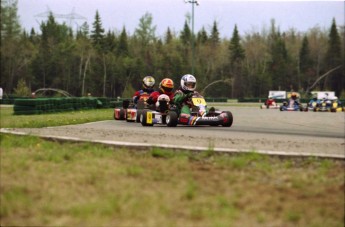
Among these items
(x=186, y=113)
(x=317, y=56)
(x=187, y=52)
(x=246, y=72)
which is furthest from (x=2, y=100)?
(x=317, y=56)

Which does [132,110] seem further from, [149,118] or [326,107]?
[326,107]

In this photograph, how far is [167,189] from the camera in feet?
17.0

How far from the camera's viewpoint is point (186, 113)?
14250 mm

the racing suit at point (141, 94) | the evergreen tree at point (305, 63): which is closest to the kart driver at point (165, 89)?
the racing suit at point (141, 94)

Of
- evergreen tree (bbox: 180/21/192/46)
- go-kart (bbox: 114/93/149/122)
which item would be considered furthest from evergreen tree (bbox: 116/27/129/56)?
go-kart (bbox: 114/93/149/122)

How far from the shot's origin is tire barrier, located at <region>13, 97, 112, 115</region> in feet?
73.9

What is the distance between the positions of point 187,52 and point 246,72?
12012 mm

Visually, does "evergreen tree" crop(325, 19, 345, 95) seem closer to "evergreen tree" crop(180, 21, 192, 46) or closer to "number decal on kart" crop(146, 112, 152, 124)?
"evergreen tree" crop(180, 21, 192, 46)

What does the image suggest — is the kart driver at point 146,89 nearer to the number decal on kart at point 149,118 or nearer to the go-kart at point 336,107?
the number decal on kart at point 149,118

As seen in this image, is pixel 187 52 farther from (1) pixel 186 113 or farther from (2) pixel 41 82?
(1) pixel 186 113

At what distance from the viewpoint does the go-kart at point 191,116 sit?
14.1m

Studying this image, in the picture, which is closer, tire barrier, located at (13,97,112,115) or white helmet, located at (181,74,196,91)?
white helmet, located at (181,74,196,91)

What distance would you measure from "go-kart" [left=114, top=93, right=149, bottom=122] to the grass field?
978 centimetres

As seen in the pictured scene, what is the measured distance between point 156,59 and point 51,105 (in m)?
45.1
